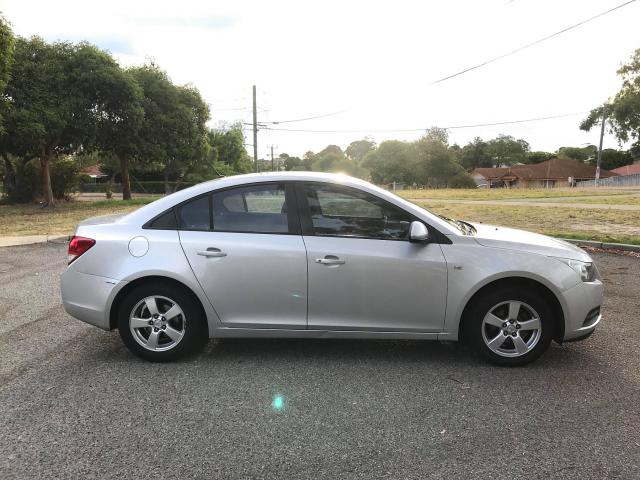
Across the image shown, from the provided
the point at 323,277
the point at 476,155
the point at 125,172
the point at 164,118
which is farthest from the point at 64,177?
the point at 476,155

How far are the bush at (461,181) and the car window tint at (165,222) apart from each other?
8690 centimetres

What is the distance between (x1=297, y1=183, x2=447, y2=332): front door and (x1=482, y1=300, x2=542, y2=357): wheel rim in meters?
0.41

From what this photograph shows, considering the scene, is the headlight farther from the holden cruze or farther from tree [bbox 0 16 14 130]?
tree [bbox 0 16 14 130]

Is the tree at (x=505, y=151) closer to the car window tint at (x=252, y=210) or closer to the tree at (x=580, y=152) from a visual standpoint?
the tree at (x=580, y=152)

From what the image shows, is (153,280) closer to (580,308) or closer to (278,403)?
(278,403)

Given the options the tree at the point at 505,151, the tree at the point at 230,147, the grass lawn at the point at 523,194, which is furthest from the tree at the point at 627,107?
the tree at the point at 505,151

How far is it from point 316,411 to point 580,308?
230cm

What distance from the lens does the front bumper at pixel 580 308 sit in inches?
156

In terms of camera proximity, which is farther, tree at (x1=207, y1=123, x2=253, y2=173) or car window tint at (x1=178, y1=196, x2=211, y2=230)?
tree at (x1=207, y1=123, x2=253, y2=173)

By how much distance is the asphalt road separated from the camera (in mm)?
2748

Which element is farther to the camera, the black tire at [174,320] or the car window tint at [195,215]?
the car window tint at [195,215]

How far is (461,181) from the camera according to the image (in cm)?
8656

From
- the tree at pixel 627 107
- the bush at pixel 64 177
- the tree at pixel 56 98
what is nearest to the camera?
the tree at pixel 56 98

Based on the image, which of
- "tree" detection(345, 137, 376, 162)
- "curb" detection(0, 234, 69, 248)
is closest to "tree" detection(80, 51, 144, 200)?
"curb" detection(0, 234, 69, 248)
